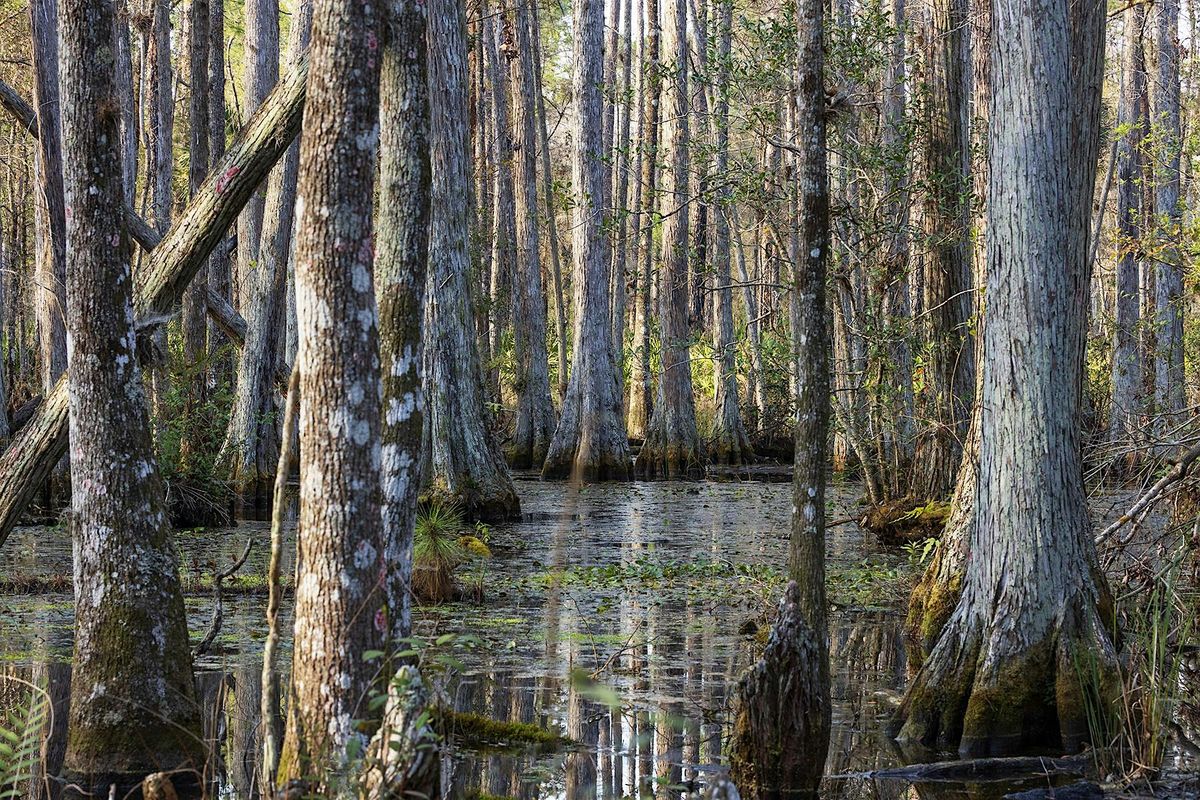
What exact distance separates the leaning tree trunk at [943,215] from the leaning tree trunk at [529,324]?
11.4 metres

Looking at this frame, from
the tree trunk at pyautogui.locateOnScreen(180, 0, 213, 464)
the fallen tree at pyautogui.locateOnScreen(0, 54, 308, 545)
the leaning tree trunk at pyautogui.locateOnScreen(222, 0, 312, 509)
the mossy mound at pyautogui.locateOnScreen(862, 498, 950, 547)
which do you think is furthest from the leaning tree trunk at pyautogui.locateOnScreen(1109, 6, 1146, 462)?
the fallen tree at pyautogui.locateOnScreen(0, 54, 308, 545)

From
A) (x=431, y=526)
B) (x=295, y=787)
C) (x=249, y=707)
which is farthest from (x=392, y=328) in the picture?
(x=431, y=526)

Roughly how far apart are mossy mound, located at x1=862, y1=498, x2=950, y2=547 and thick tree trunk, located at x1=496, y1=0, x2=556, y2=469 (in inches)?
419

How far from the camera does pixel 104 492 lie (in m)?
5.02

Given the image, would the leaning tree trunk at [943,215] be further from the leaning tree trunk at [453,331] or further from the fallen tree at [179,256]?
the fallen tree at [179,256]

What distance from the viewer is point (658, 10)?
1006 inches

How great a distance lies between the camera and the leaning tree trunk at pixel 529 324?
22891mm

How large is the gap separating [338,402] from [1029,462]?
352 centimetres

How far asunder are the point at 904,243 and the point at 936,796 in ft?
27.0

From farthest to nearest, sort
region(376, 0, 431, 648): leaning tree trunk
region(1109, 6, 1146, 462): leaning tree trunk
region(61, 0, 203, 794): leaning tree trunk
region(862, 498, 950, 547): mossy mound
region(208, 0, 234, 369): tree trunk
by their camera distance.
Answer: region(1109, 6, 1146, 462): leaning tree trunk, region(208, 0, 234, 369): tree trunk, region(862, 498, 950, 547): mossy mound, region(61, 0, 203, 794): leaning tree trunk, region(376, 0, 431, 648): leaning tree trunk

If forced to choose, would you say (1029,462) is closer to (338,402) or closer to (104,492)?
(338,402)

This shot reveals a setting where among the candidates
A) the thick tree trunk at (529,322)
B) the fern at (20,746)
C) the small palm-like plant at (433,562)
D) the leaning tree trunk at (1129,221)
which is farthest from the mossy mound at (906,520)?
the thick tree trunk at (529,322)

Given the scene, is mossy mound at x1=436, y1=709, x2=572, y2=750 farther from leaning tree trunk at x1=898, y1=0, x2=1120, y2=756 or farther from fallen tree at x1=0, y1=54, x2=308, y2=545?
fallen tree at x1=0, y1=54, x2=308, y2=545

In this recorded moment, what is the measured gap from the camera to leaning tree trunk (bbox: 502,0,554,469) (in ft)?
75.1
